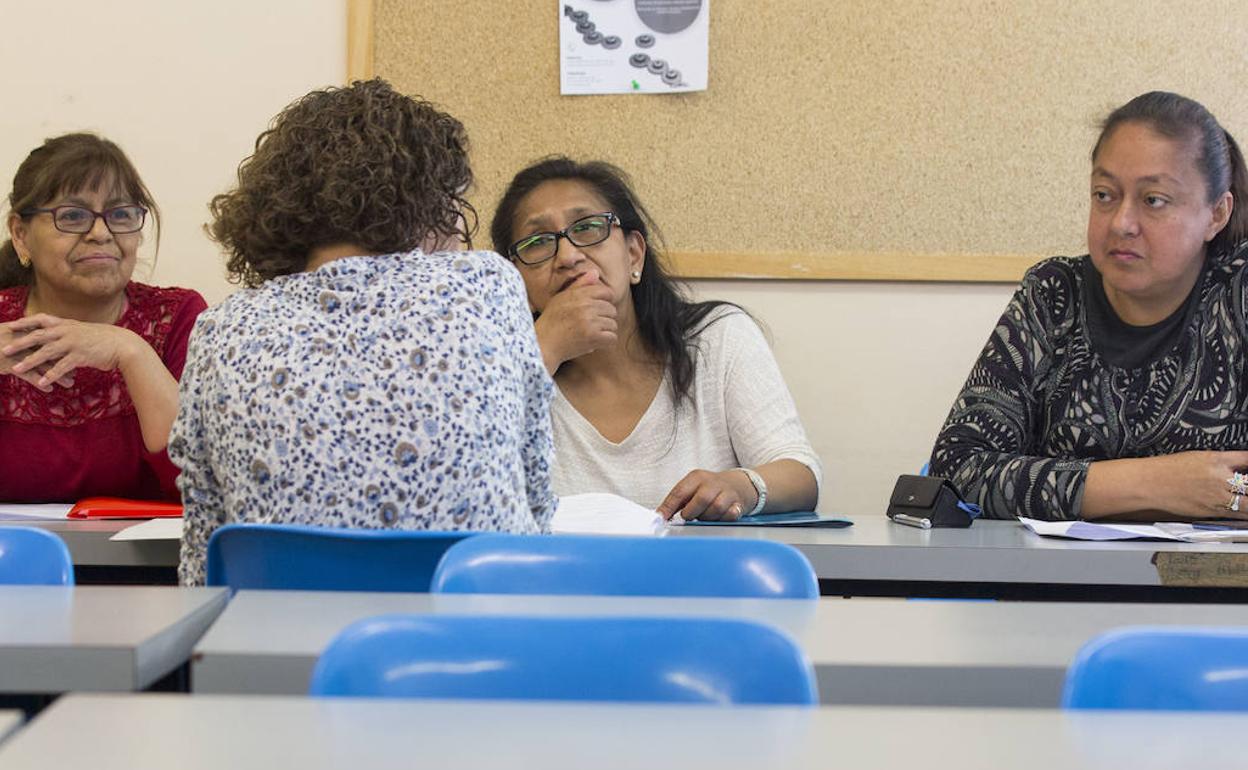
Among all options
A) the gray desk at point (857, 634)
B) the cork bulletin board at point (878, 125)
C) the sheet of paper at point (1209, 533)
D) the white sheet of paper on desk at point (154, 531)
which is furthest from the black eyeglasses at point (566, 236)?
the gray desk at point (857, 634)

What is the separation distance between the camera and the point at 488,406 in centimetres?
158

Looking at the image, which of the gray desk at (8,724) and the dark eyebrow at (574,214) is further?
the dark eyebrow at (574,214)

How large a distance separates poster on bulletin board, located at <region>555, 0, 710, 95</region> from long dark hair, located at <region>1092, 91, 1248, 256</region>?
1038 millimetres

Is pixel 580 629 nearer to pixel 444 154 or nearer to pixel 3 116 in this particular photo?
pixel 444 154

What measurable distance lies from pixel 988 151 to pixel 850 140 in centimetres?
32

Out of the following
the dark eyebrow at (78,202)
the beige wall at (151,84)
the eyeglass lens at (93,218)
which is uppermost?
the beige wall at (151,84)

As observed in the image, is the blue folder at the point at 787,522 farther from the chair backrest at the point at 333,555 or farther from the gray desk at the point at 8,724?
the gray desk at the point at 8,724

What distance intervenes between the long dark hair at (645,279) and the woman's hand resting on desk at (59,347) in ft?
2.54

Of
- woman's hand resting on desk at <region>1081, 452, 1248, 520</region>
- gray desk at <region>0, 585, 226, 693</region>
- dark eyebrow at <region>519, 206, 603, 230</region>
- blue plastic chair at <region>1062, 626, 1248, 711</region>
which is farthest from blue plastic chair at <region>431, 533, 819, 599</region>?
dark eyebrow at <region>519, 206, 603, 230</region>

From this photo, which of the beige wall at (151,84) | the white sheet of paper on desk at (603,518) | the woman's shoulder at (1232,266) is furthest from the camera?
the beige wall at (151,84)

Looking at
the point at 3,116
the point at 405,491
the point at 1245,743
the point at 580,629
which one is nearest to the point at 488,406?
the point at 405,491

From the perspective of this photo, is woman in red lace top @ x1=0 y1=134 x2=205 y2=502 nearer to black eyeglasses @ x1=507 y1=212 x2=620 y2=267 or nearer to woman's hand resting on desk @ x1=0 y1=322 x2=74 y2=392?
woman's hand resting on desk @ x1=0 y1=322 x2=74 y2=392

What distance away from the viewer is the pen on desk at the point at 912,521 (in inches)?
81.9

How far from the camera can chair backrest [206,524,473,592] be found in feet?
4.66
